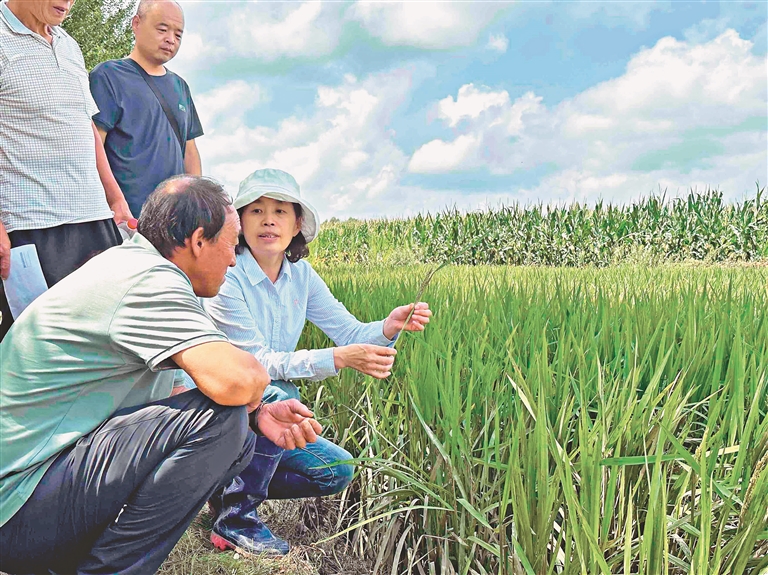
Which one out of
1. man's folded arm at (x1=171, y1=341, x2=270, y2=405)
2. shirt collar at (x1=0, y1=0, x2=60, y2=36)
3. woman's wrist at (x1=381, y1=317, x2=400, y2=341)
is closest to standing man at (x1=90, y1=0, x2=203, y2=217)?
shirt collar at (x1=0, y1=0, x2=60, y2=36)

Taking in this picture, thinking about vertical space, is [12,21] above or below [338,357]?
above

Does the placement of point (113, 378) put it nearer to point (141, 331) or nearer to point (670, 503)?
point (141, 331)

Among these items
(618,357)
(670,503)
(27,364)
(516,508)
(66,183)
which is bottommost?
(670,503)

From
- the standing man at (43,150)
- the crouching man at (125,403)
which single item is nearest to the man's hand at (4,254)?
the standing man at (43,150)

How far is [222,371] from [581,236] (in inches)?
520

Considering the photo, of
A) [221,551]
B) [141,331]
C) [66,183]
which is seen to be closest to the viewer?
[141,331]

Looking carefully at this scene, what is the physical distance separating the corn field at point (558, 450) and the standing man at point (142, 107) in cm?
103

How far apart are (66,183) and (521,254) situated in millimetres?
12475

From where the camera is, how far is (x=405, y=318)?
232cm

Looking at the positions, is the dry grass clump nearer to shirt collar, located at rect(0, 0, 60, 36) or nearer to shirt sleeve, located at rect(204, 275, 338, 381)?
shirt sleeve, located at rect(204, 275, 338, 381)

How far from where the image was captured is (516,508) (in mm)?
1552

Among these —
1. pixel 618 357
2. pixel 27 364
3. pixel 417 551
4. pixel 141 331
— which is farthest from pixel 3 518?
pixel 618 357

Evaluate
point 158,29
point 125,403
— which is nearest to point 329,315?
point 125,403

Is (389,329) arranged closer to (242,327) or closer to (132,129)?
(242,327)
